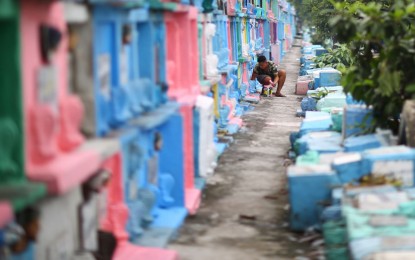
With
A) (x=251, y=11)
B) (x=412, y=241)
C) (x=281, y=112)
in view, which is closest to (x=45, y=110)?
(x=412, y=241)

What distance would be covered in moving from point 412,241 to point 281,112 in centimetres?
1721

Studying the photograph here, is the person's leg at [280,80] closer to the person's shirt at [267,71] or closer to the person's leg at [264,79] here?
the person's shirt at [267,71]

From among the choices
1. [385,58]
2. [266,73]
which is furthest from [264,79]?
[385,58]

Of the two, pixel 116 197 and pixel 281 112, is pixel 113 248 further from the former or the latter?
pixel 281 112

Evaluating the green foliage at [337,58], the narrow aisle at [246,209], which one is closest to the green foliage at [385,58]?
the narrow aisle at [246,209]

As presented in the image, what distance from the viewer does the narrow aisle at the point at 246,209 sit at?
11.2 metres

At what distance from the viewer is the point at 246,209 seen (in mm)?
13586

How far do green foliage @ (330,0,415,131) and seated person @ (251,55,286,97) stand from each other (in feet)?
48.2

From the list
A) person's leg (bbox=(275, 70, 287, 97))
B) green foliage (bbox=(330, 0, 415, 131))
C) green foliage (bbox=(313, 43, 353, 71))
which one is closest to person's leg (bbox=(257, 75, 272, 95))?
person's leg (bbox=(275, 70, 287, 97))

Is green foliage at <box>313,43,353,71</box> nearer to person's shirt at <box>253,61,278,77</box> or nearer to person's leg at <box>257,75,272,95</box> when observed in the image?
person's shirt at <box>253,61,278,77</box>

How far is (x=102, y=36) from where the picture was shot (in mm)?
9508

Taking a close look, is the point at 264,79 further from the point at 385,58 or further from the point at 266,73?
the point at 385,58

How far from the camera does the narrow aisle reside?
11.2m

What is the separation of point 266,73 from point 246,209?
1608cm
